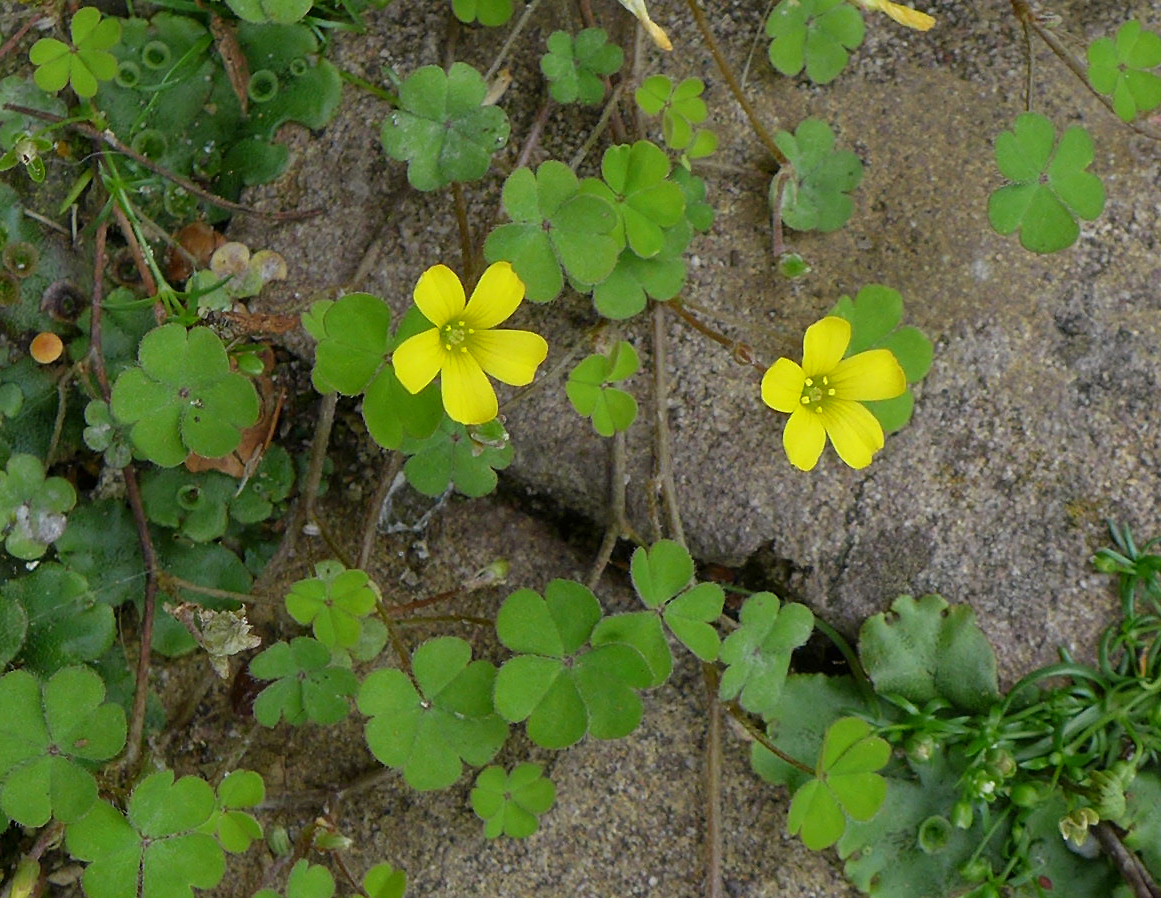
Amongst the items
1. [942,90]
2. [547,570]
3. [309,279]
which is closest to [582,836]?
[547,570]

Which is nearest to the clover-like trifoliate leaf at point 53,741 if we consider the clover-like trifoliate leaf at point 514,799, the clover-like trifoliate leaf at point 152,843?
the clover-like trifoliate leaf at point 152,843

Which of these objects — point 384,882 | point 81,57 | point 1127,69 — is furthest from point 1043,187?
point 81,57

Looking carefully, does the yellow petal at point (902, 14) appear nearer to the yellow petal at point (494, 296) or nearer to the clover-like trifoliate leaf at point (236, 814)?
the yellow petal at point (494, 296)

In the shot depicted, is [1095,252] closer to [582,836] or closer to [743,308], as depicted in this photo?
[743,308]

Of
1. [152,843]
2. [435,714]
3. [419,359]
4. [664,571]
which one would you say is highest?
[419,359]

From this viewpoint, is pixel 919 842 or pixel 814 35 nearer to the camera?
pixel 919 842

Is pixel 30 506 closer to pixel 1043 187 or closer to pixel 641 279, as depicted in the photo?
pixel 641 279

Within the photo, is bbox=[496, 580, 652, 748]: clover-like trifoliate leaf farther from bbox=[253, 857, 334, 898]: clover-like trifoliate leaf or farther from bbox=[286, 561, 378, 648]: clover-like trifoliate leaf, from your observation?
bbox=[253, 857, 334, 898]: clover-like trifoliate leaf
